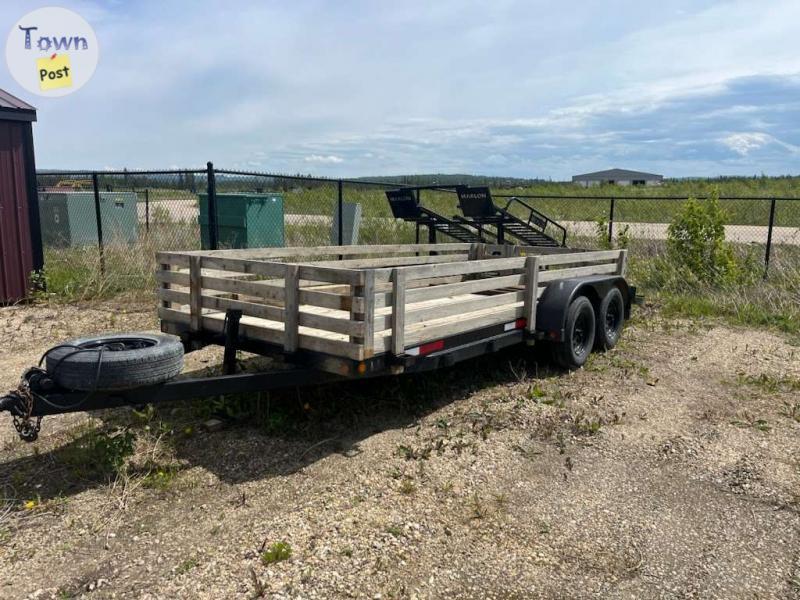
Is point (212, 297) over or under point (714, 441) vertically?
over

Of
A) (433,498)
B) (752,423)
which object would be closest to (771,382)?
(752,423)

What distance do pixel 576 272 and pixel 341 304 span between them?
9.97 ft

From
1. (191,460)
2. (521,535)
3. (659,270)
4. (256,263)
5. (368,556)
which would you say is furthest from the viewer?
(659,270)


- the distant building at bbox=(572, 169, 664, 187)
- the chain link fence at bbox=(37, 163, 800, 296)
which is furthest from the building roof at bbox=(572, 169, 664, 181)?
the chain link fence at bbox=(37, 163, 800, 296)

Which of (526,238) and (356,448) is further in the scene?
(526,238)

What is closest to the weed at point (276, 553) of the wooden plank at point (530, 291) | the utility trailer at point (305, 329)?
the utility trailer at point (305, 329)

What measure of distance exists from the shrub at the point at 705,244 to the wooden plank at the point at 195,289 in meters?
8.19

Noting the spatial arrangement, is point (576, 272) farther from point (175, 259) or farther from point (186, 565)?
point (186, 565)

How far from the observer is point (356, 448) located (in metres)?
4.36

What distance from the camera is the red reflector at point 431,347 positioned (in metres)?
4.40

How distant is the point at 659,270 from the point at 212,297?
8296mm

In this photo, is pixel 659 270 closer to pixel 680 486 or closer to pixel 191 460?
pixel 680 486

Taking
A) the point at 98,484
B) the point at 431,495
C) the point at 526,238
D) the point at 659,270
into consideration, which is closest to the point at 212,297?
the point at 98,484

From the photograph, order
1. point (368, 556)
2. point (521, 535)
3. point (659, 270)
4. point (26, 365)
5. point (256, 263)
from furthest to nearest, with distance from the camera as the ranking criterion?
point (659, 270) < point (26, 365) < point (256, 263) < point (521, 535) < point (368, 556)
